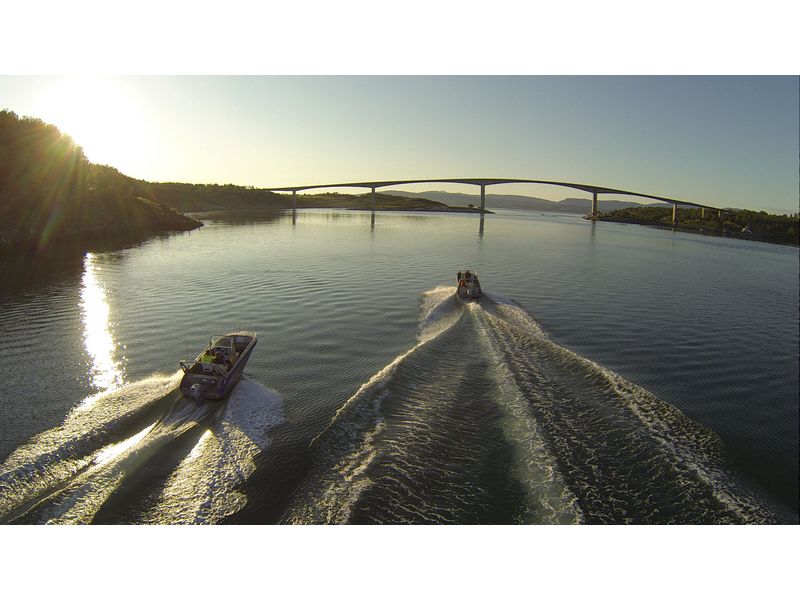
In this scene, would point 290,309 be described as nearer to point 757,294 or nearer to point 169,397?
point 169,397

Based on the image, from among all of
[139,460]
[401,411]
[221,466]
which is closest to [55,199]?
[139,460]

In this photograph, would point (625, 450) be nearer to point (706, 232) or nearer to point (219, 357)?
point (219, 357)

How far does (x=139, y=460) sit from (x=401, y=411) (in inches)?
319

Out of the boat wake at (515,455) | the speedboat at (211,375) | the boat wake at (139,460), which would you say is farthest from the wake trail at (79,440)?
the boat wake at (515,455)

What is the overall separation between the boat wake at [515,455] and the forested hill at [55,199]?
60793 mm

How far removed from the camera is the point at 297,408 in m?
15.5

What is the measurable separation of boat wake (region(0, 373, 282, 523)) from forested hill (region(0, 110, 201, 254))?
54.1m

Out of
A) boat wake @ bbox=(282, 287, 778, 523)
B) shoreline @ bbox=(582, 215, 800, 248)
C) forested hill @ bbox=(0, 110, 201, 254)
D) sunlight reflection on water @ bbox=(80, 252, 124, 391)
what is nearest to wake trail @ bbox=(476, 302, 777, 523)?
boat wake @ bbox=(282, 287, 778, 523)

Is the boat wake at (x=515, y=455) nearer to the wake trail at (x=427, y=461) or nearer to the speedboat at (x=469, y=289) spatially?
the wake trail at (x=427, y=461)

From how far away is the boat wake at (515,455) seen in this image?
10.5 m

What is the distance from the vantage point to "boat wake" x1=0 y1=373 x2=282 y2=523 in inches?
409

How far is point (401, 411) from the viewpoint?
49.0 feet

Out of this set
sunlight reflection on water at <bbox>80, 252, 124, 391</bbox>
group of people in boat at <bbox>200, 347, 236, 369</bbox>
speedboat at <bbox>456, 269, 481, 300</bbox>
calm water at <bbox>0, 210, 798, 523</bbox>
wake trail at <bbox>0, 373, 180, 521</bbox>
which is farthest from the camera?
speedboat at <bbox>456, 269, 481, 300</bbox>

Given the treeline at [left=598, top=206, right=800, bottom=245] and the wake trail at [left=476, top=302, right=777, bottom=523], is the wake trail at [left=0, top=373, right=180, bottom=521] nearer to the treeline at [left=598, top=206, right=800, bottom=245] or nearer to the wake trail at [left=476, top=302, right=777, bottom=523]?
the wake trail at [left=476, top=302, right=777, bottom=523]
